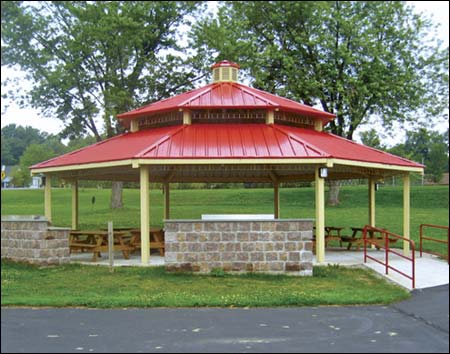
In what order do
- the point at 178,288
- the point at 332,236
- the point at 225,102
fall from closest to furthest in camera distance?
the point at 178,288 → the point at 225,102 → the point at 332,236

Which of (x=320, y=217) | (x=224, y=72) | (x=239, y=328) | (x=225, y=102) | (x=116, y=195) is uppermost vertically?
(x=224, y=72)

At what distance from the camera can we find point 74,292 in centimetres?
995

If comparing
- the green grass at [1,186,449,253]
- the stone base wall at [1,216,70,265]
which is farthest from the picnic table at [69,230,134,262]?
the green grass at [1,186,449,253]

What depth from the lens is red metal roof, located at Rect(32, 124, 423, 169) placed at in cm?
1294

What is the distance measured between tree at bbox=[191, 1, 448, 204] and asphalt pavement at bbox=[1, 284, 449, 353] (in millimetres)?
20901

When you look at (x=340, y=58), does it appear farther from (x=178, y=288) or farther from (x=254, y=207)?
(x=178, y=288)

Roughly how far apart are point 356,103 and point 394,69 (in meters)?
2.81

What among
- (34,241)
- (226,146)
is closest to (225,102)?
(226,146)

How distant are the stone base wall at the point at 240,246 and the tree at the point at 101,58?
16019 millimetres

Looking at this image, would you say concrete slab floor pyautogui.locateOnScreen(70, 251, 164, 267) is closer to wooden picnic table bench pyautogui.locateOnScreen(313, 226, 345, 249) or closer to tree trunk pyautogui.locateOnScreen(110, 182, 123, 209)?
wooden picnic table bench pyautogui.locateOnScreen(313, 226, 345, 249)

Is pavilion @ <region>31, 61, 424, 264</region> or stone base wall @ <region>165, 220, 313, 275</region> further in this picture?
pavilion @ <region>31, 61, 424, 264</region>

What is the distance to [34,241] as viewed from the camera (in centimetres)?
1281

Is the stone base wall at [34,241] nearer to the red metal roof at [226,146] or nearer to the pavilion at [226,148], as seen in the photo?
the pavilion at [226,148]

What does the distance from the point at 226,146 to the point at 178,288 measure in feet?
14.0
